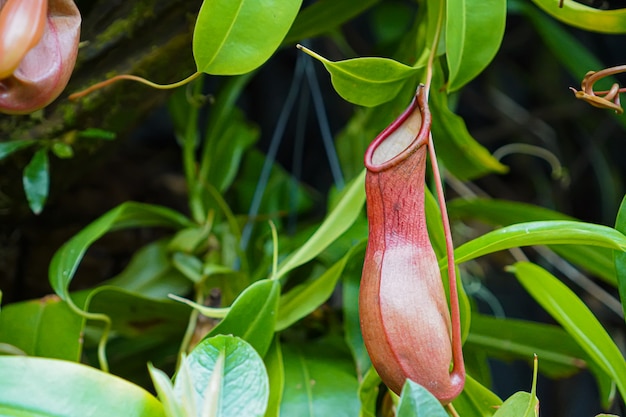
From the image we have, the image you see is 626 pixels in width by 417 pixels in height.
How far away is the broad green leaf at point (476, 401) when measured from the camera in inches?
19.9

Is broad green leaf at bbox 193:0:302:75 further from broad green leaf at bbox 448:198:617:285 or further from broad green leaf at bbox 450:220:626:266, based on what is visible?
broad green leaf at bbox 448:198:617:285

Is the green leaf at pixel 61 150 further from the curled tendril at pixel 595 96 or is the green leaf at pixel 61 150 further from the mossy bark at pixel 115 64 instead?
the curled tendril at pixel 595 96

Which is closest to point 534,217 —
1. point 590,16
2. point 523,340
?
point 523,340

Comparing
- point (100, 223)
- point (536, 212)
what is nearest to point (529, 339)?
point (536, 212)

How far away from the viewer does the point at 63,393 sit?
0.39m

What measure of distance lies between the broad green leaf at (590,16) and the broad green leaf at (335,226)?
0.23m

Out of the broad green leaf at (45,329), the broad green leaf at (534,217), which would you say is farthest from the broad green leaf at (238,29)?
the broad green leaf at (534,217)

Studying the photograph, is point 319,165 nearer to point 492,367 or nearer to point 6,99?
point 492,367

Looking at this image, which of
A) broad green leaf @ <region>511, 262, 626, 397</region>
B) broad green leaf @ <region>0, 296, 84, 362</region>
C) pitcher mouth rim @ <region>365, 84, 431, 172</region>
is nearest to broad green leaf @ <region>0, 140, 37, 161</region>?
broad green leaf @ <region>0, 296, 84, 362</region>

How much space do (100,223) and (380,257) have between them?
0.35 meters

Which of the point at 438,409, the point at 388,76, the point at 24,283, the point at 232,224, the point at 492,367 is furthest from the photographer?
the point at 492,367

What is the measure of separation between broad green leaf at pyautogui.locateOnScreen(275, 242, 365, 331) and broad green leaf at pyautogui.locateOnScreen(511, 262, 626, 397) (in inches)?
6.5

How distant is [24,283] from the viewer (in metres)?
0.93

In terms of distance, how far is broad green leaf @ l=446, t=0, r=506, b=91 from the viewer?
515 millimetres
